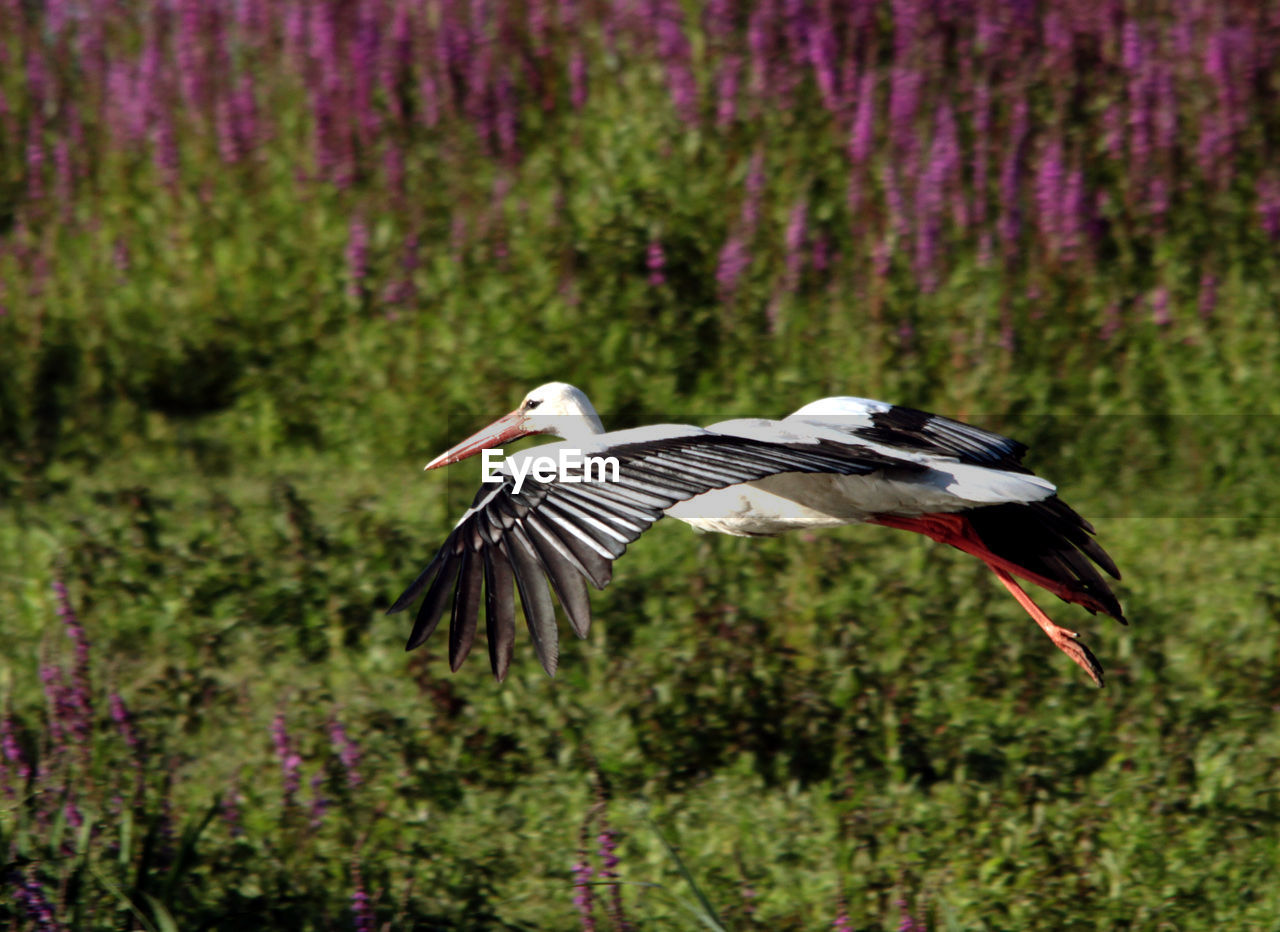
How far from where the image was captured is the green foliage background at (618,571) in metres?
4.49

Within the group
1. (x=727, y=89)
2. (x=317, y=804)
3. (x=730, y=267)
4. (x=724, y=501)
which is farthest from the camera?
(x=727, y=89)

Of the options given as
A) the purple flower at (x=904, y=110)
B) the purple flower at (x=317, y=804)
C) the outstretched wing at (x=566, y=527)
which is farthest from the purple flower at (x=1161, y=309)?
the purple flower at (x=317, y=804)

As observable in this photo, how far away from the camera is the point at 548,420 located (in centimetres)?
405

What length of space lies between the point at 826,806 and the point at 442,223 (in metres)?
3.66

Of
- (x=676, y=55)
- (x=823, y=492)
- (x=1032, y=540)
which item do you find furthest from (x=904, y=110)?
(x=823, y=492)

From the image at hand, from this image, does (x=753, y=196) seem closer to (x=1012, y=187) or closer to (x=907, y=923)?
(x=1012, y=187)

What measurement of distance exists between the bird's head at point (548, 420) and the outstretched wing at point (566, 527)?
0.47 meters

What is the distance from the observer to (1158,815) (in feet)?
15.1

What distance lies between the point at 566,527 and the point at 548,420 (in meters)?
0.85

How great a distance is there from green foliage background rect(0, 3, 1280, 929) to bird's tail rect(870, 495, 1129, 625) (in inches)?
30.2

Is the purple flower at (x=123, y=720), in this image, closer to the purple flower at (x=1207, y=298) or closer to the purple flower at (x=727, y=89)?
the purple flower at (x=727, y=89)

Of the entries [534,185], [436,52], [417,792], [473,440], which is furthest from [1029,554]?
[436,52]

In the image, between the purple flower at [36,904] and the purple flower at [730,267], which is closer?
the purple flower at [36,904]

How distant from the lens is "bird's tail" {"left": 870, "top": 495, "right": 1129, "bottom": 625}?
416 centimetres
